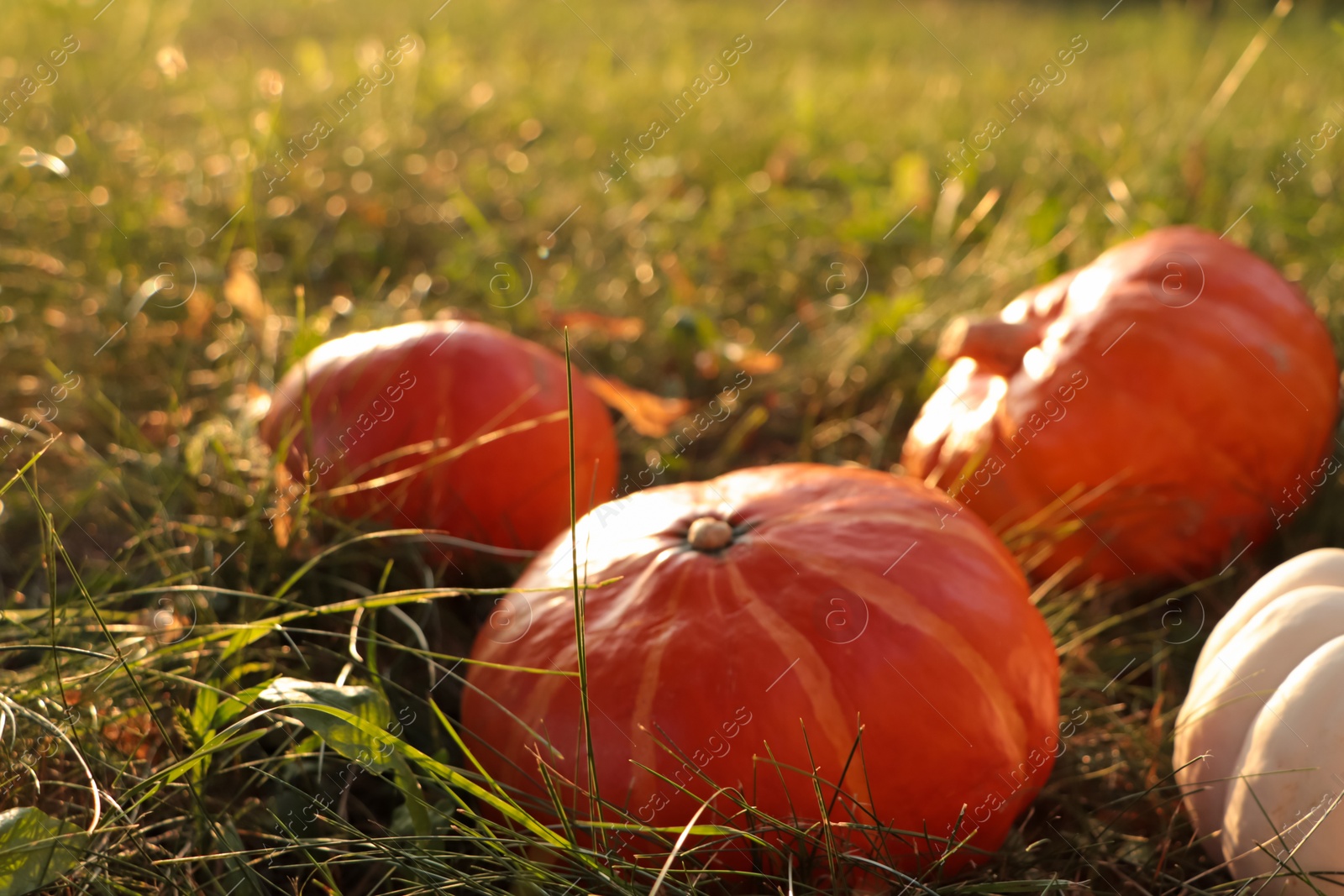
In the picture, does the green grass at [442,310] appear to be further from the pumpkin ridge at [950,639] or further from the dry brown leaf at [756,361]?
the pumpkin ridge at [950,639]

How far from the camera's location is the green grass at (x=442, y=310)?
1.53 m

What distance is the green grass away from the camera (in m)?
1.53

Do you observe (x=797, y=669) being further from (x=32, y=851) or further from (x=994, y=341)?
(x=994, y=341)

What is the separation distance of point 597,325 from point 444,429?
1.12 m

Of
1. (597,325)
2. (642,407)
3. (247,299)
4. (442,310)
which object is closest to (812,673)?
(642,407)

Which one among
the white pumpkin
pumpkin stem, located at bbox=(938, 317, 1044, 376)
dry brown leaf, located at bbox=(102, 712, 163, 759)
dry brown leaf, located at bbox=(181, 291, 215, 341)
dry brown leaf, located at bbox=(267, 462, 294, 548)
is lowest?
the white pumpkin

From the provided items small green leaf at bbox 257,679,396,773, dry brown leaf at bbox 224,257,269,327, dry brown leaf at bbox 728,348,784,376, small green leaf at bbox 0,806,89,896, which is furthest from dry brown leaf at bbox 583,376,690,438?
small green leaf at bbox 0,806,89,896

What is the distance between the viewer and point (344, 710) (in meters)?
1.40

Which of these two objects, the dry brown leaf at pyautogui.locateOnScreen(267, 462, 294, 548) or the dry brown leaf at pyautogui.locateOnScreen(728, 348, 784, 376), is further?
the dry brown leaf at pyautogui.locateOnScreen(728, 348, 784, 376)

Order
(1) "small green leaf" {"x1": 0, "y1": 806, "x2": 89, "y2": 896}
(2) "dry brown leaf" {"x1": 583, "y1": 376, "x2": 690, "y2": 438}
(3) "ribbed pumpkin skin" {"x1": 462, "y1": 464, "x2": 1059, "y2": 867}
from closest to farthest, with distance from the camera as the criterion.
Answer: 1. (1) "small green leaf" {"x1": 0, "y1": 806, "x2": 89, "y2": 896}
2. (3) "ribbed pumpkin skin" {"x1": 462, "y1": 464, "x2": 1059, "y2": 867}
3. (2) "dry brown leaf" {"x1": 583, "y1": 376, "x2": 690, "y2": 438}

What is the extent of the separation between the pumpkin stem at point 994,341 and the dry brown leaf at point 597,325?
0.97 meters

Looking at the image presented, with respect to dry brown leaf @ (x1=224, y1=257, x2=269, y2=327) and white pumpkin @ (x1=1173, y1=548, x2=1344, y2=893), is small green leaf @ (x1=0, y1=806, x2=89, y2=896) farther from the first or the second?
dry brown leaf @ (x1=224, y1=257, x2=269, y2=327)

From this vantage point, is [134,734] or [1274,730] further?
[134,734]

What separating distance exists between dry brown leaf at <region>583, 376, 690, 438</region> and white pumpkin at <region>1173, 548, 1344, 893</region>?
1.34m
